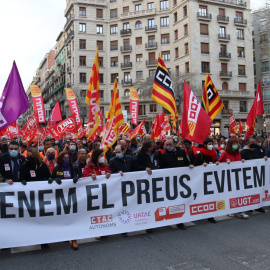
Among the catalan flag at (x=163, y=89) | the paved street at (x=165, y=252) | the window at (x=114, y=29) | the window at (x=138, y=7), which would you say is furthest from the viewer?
the window at (x=114, y=29)

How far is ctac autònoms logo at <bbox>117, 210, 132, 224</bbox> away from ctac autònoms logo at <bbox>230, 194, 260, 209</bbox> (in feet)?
7.19

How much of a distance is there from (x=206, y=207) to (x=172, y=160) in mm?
1083

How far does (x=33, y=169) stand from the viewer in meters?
5.12

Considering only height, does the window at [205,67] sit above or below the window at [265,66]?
below

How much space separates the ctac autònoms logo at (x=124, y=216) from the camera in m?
5.00

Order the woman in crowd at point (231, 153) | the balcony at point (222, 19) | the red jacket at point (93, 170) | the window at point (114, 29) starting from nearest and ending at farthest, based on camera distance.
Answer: the red jacket at point (93, 170)
the woman in crowd at point (231, 153)
the balcony at point (222, 19)
the window at point (114, 29)

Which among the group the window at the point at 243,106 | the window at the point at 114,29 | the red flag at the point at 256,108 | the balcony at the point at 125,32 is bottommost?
the red flag at the point at 256,108

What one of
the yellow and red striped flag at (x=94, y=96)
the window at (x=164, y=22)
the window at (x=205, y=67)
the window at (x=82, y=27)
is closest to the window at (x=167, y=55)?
the window at (x=164, y=22)

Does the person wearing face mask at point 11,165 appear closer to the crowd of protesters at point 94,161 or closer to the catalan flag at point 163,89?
the crowd of protesters at point 94,161

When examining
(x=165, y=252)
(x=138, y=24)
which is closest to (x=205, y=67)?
(x=138, y=24)

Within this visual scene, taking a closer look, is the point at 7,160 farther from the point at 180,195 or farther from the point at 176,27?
the point at 176,27

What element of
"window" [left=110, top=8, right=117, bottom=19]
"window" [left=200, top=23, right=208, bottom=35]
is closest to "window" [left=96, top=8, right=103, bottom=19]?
"window" [left=110, top=8, right=117, bottom=19]

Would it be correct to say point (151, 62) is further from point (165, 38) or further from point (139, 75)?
point (165, 38)

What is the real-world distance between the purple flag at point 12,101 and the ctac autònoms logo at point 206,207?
3780 mm
